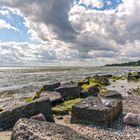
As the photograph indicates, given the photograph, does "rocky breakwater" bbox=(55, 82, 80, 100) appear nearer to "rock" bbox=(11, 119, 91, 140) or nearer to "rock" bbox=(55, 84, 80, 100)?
"rock" bbox=(55, 84, 80, 100)

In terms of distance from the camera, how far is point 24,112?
632 inches

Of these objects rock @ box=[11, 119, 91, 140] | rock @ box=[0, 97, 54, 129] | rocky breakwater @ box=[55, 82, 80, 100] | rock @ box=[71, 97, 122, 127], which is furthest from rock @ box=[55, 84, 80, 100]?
rock @ box=[11, 119, 91, 140]

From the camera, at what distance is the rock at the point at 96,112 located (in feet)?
52.0

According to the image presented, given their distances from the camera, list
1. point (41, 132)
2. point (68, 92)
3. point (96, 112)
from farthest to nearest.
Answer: point (68, 92) → point (96, 112) → point (41, 132)

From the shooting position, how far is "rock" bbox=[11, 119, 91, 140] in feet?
31.2

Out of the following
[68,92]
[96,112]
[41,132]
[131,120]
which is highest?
[41,132]

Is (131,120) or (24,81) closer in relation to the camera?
(131,120)

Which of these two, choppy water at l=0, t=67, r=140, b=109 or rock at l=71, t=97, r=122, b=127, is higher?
rock at l=71, t=97, r=122, b=127

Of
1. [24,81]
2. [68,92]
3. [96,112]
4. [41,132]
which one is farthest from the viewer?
[24,81]

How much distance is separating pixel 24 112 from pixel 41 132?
20.9 ft

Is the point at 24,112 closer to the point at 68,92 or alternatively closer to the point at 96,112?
the point at 96,112

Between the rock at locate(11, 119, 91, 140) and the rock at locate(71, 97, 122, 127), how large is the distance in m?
5.69

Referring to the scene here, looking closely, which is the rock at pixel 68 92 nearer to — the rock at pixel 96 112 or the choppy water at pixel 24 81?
the choppy water at pixel 24 81

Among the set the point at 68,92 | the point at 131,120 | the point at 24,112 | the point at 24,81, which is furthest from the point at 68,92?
the point at 24,81
